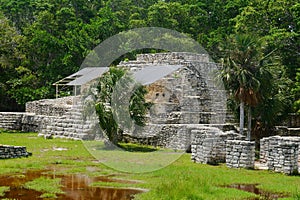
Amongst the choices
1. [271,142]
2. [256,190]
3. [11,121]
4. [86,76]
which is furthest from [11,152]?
[86,76]

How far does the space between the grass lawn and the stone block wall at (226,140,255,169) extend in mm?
456

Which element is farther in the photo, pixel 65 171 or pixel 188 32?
pixel 188 32

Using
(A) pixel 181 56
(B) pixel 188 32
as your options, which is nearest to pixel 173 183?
(A) pixel 181 56

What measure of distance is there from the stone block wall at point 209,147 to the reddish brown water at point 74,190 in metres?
4.76

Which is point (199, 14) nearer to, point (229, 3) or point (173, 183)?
point (229, 3)

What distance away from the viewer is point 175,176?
1470 cm

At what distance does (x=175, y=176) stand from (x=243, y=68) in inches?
347

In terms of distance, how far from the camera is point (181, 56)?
3009cm

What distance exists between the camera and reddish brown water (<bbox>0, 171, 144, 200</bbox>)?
12.2 meters

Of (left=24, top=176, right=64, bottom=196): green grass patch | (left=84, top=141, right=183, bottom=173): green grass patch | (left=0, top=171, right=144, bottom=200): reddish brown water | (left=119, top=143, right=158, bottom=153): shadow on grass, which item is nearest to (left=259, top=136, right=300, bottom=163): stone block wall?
(left=84, top=141, right=183, bottom=173): green grass patch

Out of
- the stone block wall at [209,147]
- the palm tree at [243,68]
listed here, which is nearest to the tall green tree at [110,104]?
the palm tree at [243,68]

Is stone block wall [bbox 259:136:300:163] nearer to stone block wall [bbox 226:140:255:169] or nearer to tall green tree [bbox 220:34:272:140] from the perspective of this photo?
stone block wall [bbox 226:140:255:169]

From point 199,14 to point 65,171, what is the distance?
37.0 meters

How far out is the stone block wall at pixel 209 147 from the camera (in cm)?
1792
